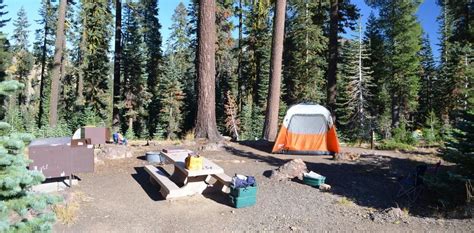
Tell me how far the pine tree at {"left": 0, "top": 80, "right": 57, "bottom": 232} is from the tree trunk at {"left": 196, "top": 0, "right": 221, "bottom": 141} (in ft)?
27.9

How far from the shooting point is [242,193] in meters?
6.32

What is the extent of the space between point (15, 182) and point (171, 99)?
1141 inches

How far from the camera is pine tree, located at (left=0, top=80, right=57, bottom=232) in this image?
9.16ft

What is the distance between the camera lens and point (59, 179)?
7.50 m

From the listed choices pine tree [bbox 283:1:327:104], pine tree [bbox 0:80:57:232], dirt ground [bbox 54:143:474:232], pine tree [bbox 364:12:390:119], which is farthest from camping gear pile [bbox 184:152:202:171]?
pine tree [bbox 364:12:390:119]

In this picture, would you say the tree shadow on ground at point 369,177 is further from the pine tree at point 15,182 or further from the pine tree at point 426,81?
the pine tree at point 426,81

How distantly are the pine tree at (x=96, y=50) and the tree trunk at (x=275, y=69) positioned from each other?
16.8 m

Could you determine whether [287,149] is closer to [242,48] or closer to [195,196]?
[195,196]

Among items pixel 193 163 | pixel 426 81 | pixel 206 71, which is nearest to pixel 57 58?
pixel 206 71

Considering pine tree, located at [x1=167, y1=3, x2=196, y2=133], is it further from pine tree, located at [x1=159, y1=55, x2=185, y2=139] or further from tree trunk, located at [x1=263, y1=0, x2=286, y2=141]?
tree trunk, located at [x1=263, y1=0, x2=286, y2=141]

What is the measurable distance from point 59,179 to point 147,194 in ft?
6.74

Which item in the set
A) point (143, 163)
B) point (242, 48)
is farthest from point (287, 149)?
point (242, 48)

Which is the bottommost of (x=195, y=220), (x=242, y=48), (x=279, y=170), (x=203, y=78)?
(x=195, y=220)

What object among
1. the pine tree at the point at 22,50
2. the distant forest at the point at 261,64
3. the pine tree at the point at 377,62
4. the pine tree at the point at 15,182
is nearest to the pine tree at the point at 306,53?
the distant forest at the point at 261,64
